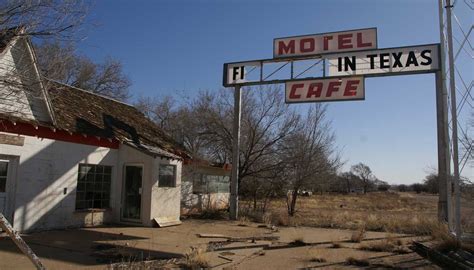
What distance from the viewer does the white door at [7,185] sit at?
41.8 ft

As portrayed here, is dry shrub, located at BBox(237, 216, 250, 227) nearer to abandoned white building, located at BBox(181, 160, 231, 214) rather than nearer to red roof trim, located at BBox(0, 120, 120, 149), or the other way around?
abandoned white building, located at BBox(181, 160, 231, 214)

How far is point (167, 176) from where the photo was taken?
57.4ft

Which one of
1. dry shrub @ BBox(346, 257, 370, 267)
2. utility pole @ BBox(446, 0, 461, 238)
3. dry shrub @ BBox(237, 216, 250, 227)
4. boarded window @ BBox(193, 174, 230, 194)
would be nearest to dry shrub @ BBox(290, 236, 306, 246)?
dry shrub @ BBox(346, 257, 370, 267)

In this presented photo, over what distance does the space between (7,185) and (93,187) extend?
11.4 feet

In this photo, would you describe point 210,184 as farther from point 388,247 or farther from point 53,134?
→ point 388,247

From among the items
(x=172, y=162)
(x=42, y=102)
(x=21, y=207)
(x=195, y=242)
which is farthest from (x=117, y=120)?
(x=195, y=242)

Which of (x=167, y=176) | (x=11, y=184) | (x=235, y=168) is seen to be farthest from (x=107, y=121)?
(x=235, y=168)

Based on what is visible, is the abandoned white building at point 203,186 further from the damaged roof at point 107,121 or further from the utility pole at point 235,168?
the utility pole at point 235,168

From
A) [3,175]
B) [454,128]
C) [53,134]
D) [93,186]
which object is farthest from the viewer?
[93,186]

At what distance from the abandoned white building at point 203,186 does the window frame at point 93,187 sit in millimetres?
4886

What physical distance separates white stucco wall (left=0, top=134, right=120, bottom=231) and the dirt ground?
2.05 ft

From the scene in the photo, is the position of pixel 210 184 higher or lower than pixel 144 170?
lower

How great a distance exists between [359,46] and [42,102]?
39.4 feet

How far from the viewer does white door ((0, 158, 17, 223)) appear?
1274 cm
